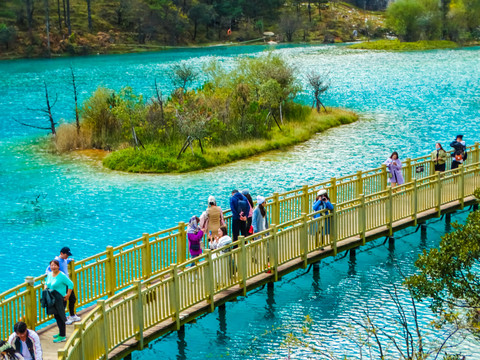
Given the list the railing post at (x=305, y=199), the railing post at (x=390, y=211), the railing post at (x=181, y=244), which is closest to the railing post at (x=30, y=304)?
the railing post at (x=181, y=244)

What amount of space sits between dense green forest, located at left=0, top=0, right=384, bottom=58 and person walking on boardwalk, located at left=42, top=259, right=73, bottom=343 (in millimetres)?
108232

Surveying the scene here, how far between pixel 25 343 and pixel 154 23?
127m

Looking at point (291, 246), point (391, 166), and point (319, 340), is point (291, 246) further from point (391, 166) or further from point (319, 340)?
point (391, 166)

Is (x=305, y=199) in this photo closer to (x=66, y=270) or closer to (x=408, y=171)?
(x=408, y=171)

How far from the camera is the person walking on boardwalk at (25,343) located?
1320cm

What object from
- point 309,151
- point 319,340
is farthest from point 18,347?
point 309,151

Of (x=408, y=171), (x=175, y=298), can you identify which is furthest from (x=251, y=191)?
(x=175, y=298)

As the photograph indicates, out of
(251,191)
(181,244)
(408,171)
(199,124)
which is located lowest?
(251,191)

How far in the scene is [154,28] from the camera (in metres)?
136

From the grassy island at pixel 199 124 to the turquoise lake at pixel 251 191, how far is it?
4.45 ft

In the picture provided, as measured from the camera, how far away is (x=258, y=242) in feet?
62.8

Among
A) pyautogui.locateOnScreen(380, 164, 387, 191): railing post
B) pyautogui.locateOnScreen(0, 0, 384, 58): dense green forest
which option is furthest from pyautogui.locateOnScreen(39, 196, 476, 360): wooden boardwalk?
pyautogui.locateOnScreen(0, 0, 384, 58): dense green forest

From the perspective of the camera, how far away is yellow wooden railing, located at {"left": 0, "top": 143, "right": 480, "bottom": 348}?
1617 cm

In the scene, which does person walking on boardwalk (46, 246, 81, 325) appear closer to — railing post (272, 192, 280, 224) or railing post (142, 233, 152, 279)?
railing post (142, 233, 152, 279)
